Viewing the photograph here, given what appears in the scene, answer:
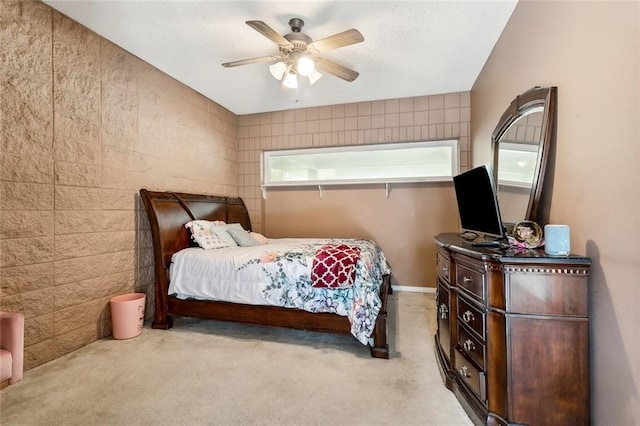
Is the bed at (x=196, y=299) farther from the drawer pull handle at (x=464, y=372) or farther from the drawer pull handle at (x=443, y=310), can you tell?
the drawer pull handle at (x=464, y=372)

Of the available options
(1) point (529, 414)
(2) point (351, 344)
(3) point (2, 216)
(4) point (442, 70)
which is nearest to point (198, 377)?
(2) point (351, 344)

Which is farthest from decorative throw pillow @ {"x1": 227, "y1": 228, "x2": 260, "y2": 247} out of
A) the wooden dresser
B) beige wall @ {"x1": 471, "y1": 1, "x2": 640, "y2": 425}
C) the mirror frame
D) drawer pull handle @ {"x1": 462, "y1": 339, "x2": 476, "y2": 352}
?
beige wall @ {"x1": 471, "y1": 1, "x2": 640, "y2": 425}

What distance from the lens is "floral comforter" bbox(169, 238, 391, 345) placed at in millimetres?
2211

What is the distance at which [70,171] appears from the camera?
7.56ft

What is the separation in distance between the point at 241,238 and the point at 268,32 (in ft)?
6.94

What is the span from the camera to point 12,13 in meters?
1.97

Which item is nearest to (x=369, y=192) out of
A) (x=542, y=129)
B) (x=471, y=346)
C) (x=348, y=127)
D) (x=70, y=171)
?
(x=348, y=127)

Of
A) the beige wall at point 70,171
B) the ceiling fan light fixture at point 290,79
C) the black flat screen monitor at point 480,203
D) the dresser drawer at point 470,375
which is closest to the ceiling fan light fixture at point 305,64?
the ceiling fan light fixture at point 290,79

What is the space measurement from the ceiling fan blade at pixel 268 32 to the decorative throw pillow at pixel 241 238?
6.69 ft

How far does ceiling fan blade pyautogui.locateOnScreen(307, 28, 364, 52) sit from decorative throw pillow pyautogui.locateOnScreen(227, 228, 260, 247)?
211cm

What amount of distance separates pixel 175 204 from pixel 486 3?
11.2 feet

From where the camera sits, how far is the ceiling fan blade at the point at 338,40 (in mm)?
2111

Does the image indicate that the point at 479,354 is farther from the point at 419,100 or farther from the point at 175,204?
the point at 419,100

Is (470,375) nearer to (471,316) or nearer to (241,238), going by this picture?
(471,316)
